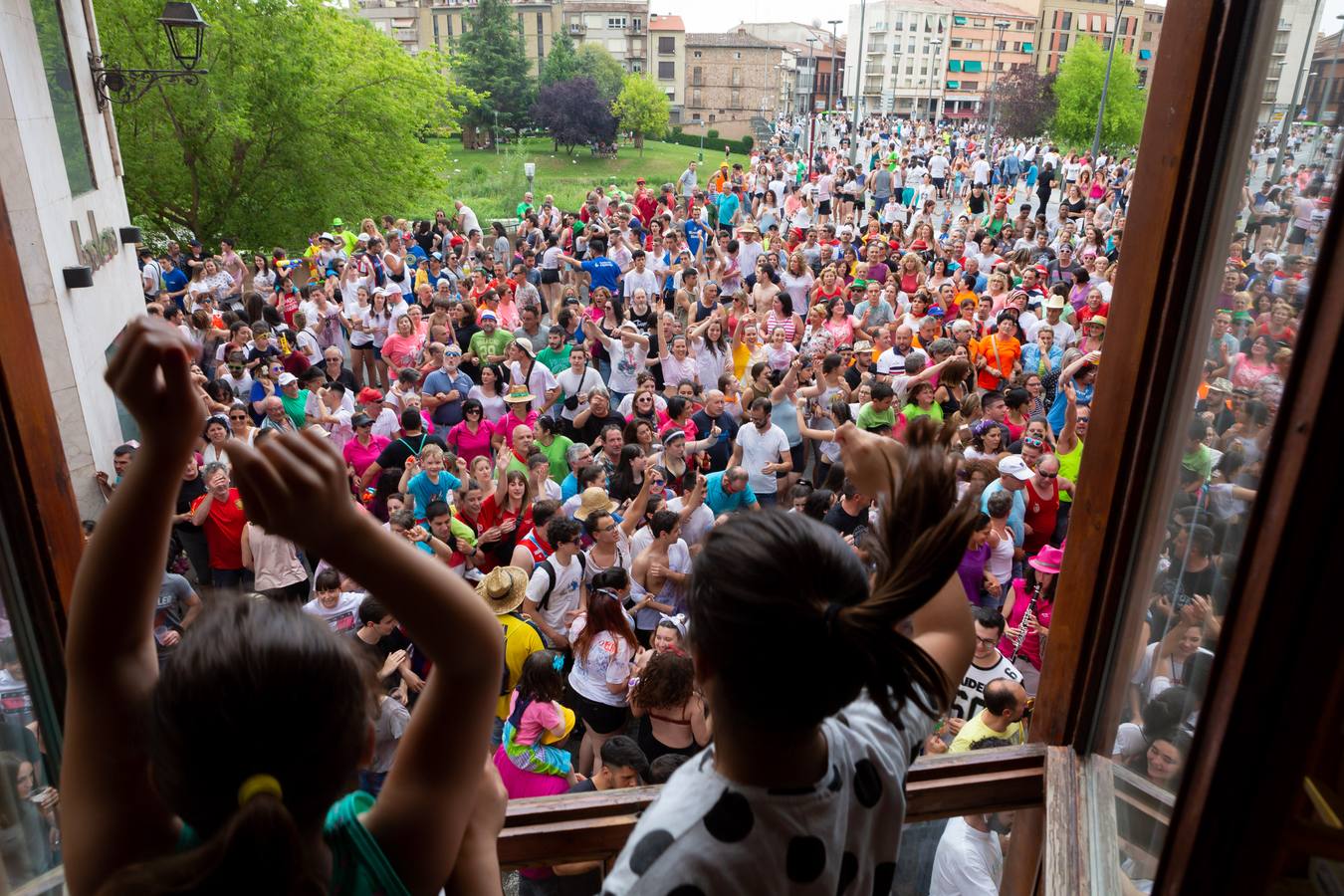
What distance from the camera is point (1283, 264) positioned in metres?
1.30

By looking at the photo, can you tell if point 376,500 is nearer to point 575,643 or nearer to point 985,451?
point 575,643

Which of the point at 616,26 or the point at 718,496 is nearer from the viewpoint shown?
the point at 718,496

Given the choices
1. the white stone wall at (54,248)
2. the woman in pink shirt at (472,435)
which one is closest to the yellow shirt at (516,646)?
the woman in pink shirt at (472,435)

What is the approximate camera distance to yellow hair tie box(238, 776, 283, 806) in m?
0.90

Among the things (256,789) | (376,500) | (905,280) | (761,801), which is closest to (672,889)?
(761,801)

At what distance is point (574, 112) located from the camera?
57.8m

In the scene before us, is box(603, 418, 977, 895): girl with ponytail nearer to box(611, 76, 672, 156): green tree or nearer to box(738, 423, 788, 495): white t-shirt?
box(738, 423, 788, 495): white t-shirt

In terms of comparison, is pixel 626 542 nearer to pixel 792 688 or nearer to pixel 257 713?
pixel 792 688

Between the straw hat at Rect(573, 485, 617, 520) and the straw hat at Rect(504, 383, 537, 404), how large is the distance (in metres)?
1.74

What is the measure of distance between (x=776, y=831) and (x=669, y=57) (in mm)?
89946

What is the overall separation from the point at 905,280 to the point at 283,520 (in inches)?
434

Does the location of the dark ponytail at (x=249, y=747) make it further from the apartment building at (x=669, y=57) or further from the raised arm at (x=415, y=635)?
the apartment building at (x=669, y=57)

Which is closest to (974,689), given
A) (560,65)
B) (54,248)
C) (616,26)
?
(54,248)

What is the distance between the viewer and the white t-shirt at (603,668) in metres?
4.81
